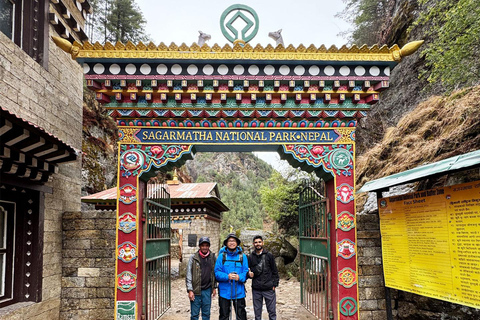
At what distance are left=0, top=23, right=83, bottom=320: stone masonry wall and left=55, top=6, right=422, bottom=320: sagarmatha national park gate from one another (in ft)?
3.13

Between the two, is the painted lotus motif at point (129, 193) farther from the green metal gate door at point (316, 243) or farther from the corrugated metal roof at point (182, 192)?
the corrugated metal roof at point (182, 192)

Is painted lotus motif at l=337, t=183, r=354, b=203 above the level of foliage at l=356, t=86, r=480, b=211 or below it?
below

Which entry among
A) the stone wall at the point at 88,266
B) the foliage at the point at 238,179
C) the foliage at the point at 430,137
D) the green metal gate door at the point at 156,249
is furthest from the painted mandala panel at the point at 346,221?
the foliage at the point at 238,179

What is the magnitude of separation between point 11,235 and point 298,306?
611 centimetres

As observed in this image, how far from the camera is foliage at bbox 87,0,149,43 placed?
27.0 meters

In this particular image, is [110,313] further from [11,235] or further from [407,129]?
[407,129]

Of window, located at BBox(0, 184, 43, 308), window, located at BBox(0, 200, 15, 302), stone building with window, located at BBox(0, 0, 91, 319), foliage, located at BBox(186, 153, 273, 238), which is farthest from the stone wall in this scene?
foliage, located at BBox(186, 153, 273, 238)

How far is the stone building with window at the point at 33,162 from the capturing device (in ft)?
16.2

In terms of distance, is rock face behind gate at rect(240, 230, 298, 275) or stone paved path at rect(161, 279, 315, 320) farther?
rock face behind gate at rect(240, 230, 298, 275)

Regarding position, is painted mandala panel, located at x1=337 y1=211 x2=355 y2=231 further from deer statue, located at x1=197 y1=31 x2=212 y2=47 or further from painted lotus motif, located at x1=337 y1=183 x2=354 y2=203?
deer statue, located at x1=197 y1=31 x2=212 y2=47

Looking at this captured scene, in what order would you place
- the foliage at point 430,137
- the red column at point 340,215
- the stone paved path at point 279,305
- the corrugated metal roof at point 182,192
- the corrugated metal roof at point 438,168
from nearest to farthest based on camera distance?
1. the corrugated metal roof at point 438,168
2. the red column at point 340,215
3. the foliage at point 430,137
4. the stone paved path at point 279,305
5. the corrugated metal roof at point 182,192

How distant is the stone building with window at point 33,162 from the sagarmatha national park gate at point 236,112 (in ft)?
3.20

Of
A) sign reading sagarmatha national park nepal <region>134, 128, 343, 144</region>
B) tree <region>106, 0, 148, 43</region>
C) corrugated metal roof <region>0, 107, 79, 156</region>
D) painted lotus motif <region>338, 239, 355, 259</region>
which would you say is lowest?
painted lotus motif <region>338, 239, 355, 259</region>

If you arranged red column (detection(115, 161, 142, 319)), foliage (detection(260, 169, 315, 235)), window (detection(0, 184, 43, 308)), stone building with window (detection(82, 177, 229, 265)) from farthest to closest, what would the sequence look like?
foliage (detection(260, 169, 315, 235)) < stone building with window (detection(82, 177, 229, 265)) < red column (detection(115, 161, 142, 319)) < window (detection(0, 184, 43, 308))
